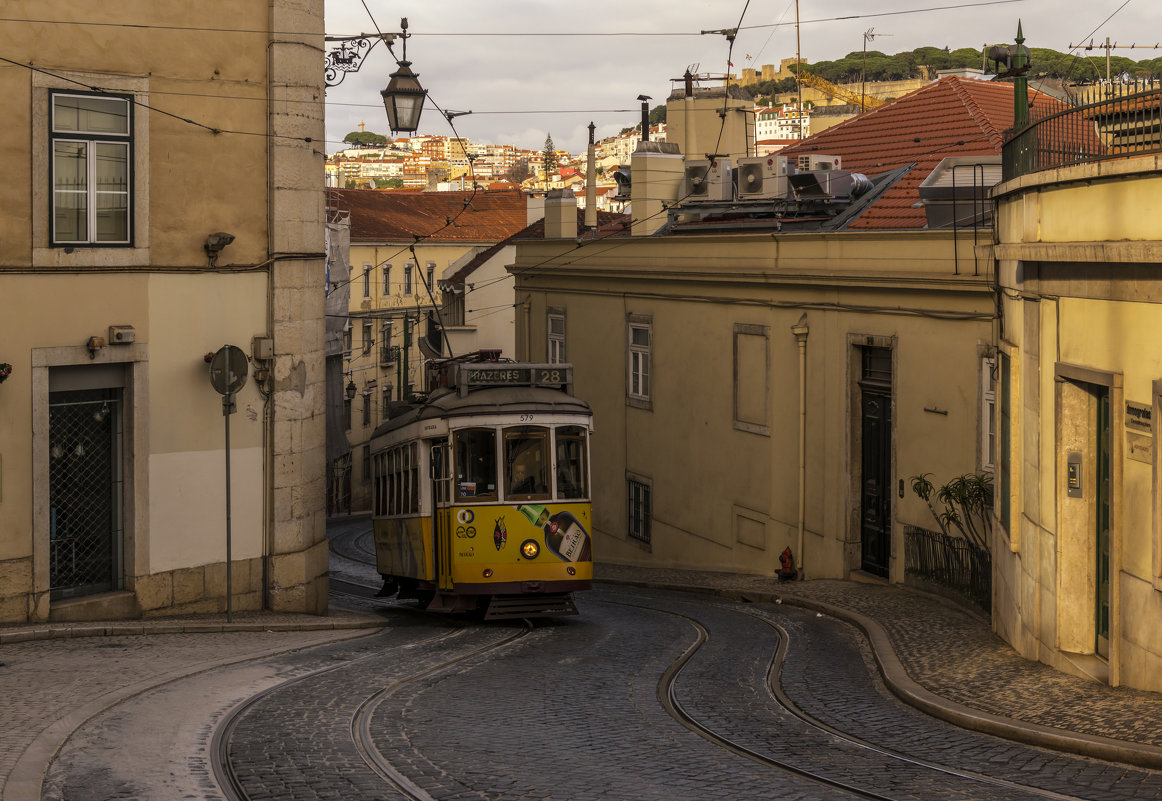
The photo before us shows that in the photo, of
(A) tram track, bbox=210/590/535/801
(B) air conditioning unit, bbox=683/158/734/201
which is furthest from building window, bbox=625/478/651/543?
(A) tram track, bbox=210/590/535/801

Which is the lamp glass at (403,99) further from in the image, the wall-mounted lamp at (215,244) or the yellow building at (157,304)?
the wall-mounted lamp at (215,244)

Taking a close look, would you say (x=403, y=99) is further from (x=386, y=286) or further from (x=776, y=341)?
(x=386, y=286)

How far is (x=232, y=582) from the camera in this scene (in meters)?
15.8

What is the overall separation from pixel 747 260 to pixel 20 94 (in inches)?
470

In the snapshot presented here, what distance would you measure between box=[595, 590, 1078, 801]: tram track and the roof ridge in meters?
13.1

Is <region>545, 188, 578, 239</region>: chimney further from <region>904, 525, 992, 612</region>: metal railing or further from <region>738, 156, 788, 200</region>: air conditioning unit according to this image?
<region>904, 525, 992, 612</region>: metal railing

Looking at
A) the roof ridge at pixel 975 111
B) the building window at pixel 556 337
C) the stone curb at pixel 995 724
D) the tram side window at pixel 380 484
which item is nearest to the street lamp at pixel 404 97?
the tram side window at pixel 380 484

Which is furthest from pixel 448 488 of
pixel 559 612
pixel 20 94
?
pixel 20 94

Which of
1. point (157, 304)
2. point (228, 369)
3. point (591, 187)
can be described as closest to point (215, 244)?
point (157, 304)

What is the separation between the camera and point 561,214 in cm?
3158

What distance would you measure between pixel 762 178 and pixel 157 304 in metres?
13.5

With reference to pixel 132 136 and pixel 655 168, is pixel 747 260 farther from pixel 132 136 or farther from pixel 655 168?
pixel 132 136

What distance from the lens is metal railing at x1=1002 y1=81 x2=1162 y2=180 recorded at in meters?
10.0

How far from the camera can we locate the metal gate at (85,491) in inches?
566
